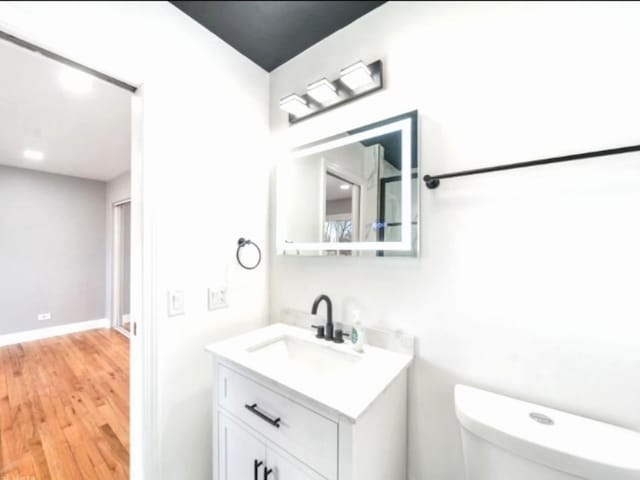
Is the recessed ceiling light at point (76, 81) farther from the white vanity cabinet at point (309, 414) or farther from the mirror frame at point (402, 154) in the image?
the white vanity cabinet at point (309, 414)

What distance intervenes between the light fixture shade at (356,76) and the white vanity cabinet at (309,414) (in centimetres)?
113

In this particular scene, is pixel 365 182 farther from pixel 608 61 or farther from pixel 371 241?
pixel 608 61

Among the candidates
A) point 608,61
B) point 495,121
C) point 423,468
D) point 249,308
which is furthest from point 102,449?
point 608,61

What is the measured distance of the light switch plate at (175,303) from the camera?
116cm

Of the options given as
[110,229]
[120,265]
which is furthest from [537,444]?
[110,229]

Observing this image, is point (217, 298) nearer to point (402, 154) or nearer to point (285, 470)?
point (285, 470)

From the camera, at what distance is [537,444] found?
709 millimetres

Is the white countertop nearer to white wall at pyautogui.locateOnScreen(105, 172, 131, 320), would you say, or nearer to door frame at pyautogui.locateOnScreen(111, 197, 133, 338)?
door frame at pyautogui.locateOnScreen(111, 197, 133, 338)

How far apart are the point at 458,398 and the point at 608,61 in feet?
3.50

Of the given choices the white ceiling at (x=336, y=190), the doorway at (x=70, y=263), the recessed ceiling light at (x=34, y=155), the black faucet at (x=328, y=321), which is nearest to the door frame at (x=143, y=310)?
the doorway at (x=70, y=263)

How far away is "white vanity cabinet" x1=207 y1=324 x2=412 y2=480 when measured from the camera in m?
0.78

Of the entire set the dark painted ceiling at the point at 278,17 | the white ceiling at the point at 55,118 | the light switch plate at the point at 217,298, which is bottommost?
the light switch plate at the point at 217,298

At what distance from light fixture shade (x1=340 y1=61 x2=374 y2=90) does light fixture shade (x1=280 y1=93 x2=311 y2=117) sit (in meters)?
0.24

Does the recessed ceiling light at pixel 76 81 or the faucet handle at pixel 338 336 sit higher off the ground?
the recessed ceiling light at pixel 76 81
